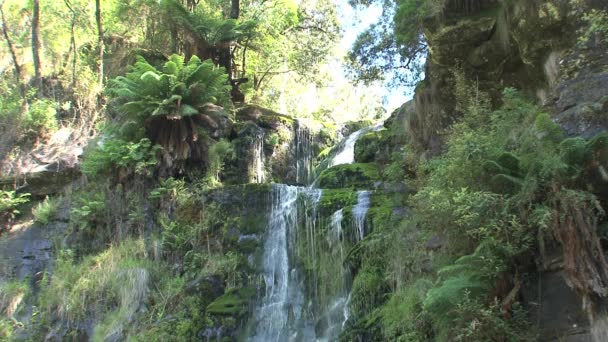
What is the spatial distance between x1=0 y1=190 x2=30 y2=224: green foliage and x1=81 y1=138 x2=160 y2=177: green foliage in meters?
2.07

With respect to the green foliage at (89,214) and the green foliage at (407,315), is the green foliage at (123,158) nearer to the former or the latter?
the green foliage at (89,214)

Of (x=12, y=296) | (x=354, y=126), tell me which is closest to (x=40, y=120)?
(x=12, y=296)

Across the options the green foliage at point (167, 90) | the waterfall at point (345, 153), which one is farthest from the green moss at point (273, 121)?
the green foliage at point (167, 90)

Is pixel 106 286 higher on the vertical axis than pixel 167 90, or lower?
lower

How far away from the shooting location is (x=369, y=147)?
1364 centimetres

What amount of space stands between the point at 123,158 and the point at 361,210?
619 cm

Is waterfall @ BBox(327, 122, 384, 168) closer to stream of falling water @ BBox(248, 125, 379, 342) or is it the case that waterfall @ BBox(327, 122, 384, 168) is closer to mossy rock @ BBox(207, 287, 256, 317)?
stream of falling water @ BBox(248, 125, 379, 342)

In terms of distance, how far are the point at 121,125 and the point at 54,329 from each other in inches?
206

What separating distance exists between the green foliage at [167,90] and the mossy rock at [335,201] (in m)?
4.23

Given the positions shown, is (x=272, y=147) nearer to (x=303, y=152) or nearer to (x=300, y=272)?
(x=303, y=152)

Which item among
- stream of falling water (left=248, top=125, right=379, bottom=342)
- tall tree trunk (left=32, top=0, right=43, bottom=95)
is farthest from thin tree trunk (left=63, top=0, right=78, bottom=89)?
stream of falling water (left=248, top=125, right=379, bottom=342)

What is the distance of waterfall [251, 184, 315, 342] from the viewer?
9.84 metres

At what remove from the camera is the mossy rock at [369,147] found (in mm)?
13477

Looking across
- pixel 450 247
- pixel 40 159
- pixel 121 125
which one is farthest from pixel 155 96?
pixel 450 247
